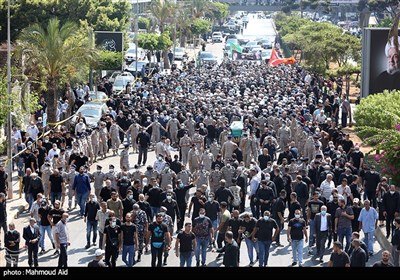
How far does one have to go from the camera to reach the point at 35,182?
22.7 meters

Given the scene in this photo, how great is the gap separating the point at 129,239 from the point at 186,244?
3.70ft

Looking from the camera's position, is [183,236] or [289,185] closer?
[183,236]

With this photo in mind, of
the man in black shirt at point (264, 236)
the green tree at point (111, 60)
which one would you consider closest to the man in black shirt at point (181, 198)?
the man in black shirt at point (264, 236)

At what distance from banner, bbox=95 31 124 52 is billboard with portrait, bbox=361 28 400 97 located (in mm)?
15168

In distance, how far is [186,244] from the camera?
59.0 ft

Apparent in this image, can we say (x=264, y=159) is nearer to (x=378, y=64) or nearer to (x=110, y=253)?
(x=110, y=253)

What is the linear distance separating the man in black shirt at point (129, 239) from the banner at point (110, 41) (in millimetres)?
32391

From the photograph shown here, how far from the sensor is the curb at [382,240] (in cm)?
2091

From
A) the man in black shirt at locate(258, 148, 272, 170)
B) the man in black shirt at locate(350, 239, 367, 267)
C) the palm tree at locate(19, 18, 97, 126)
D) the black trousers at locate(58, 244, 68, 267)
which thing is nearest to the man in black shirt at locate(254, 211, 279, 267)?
the man in black shirt at locate(350, 239, 367, 267)

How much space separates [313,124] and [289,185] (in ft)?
31.9

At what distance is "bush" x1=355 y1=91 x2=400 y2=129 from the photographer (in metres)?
31.7

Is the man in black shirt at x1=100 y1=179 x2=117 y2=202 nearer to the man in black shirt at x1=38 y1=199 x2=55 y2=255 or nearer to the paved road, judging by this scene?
the paved road

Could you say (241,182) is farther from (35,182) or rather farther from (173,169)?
(35,182)
